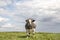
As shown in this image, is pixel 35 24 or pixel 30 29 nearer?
pixel 30 29

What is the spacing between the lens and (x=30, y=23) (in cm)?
2095

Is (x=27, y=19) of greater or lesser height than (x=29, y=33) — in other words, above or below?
above

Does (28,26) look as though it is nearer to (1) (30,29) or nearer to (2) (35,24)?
(1) (30,29)

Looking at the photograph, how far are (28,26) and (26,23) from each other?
0.78 metres

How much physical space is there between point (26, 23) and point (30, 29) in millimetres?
988

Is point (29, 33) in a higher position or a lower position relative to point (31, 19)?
lower

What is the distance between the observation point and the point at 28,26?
67.8 ft

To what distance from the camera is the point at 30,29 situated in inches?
819

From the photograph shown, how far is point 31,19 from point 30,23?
53 cm

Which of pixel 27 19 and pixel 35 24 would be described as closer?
pixel 27 19

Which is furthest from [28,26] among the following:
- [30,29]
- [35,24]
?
[35,24]

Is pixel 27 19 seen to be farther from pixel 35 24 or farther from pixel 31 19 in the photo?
pixel 35 24

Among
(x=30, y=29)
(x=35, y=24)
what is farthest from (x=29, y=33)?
(x=35, y=24)

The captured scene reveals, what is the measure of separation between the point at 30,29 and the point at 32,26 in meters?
0.51
